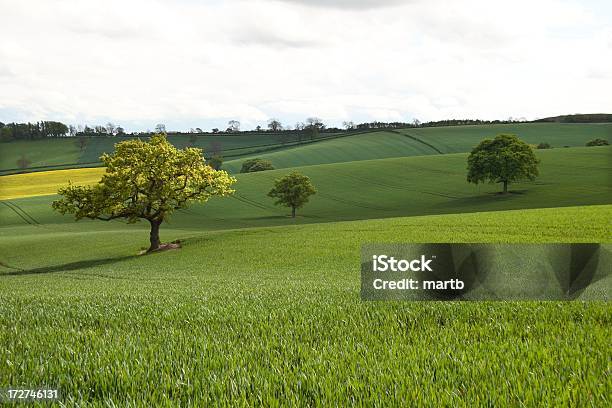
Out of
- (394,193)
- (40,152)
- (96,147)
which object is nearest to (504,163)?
(394,193)

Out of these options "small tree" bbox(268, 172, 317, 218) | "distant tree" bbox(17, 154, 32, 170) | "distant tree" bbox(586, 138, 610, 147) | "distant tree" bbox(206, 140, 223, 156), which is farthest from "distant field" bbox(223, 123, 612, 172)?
"distant tree" bbox(17, 154, 32, 170)

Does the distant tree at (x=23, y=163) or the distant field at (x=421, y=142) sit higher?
the distant field at (x=421, y=142)

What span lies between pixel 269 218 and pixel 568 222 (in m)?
49.3

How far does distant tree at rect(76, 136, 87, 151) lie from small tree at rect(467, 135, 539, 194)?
399 ft

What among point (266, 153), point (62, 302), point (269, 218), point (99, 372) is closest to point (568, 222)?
point (62, 302)

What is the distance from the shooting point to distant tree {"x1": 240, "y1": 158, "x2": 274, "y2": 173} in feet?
408

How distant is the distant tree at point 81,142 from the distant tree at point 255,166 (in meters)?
61.3

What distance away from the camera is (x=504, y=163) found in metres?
80.8

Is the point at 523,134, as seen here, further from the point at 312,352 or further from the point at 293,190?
the point at 312,352

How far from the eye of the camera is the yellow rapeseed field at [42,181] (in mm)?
112500

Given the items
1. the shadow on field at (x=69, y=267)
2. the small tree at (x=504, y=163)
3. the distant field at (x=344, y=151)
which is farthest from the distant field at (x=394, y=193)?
the shadow on field at (x=69, y=267)

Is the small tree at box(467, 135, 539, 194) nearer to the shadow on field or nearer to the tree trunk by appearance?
→ the tree trunk

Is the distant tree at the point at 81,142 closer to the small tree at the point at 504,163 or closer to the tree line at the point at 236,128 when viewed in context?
the tree line at the point at 236,128

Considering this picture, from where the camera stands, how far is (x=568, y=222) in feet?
126
